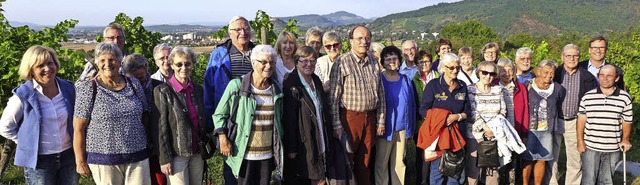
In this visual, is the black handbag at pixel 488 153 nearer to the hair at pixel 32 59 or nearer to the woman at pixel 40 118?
the woman at pixel 40 118

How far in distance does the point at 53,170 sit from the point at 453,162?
3625 millimetres

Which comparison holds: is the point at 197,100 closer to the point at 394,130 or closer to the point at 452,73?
the point at 394,130

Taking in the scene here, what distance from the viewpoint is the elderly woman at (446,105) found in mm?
4621

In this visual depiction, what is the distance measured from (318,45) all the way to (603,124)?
323 cm

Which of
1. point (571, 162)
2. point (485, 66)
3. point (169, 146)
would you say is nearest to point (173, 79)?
point (169, 146)

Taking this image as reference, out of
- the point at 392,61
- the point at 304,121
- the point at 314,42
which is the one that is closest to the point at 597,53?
the point at 392,61

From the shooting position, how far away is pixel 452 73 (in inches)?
183

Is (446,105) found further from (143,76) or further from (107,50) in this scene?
(107,50)

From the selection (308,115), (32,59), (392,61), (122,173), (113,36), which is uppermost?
(113,36)

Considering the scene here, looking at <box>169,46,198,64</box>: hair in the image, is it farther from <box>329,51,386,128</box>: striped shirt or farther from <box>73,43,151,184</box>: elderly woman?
<box>329,51,386,128</box>: striped shirt

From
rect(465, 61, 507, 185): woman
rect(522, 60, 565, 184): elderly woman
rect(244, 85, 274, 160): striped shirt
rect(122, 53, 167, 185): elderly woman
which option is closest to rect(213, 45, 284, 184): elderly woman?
rect(244, 85, 274, 160): striped shirt

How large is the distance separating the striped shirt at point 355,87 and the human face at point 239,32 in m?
0.94

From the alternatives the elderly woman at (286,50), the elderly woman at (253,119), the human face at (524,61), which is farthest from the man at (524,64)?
the elderly woman at (253,119)

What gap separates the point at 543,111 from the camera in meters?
5.08
